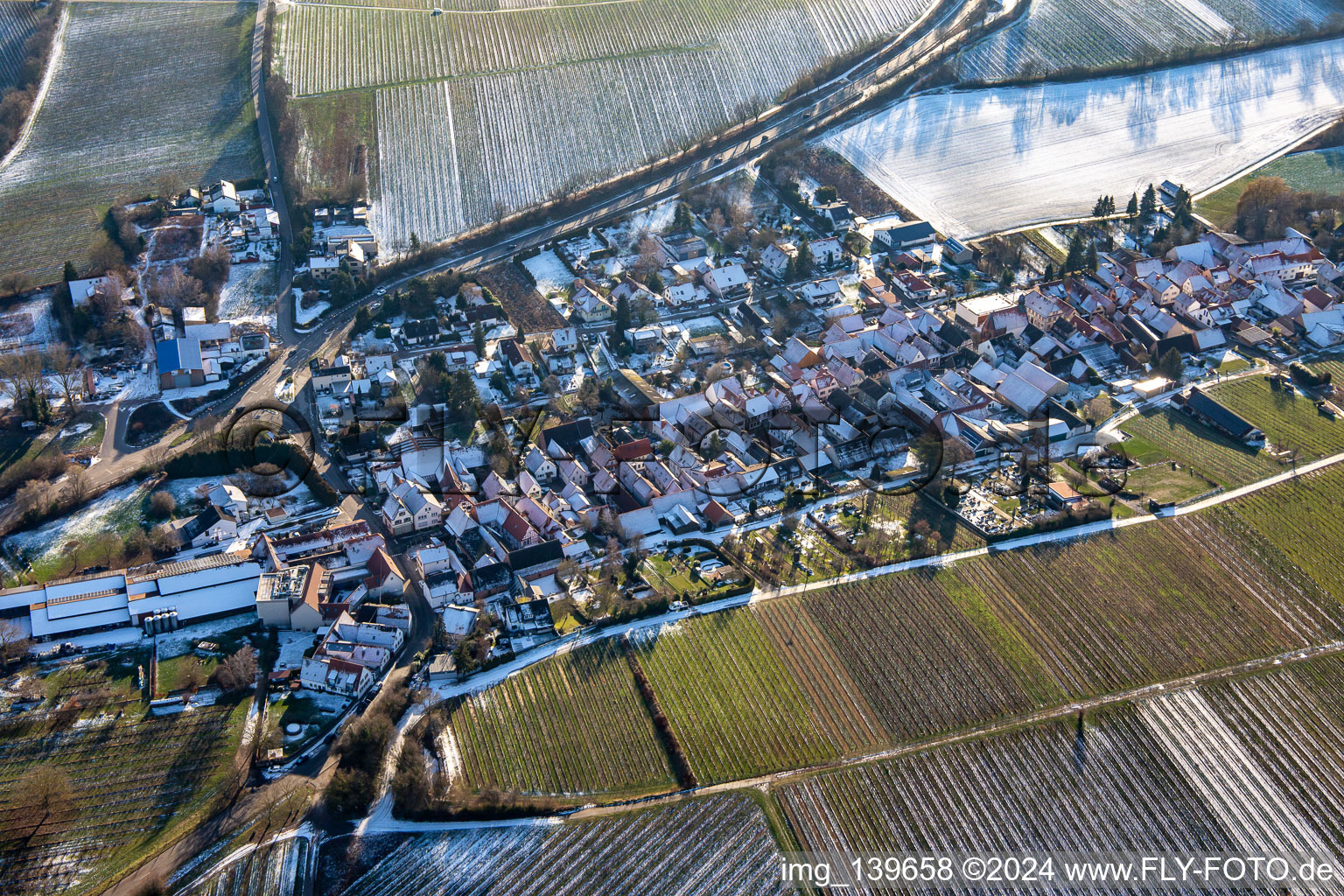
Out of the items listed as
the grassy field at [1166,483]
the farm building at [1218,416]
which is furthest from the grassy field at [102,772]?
the farm building at [1218,416]

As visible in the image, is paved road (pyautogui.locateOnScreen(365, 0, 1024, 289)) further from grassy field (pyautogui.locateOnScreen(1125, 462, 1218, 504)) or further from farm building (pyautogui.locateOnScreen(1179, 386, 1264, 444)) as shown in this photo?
grassy field (pyautogui.locateOnScreen(1125, 462, 1218, 504))

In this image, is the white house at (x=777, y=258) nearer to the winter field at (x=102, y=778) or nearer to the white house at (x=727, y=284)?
the white house at (x=727, y=284)

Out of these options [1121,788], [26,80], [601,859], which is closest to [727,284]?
[1121,788]

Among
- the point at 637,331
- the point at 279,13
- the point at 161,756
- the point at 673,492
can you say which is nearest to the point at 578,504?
the point at 673,492

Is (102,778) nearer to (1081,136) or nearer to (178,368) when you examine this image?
(178,368)

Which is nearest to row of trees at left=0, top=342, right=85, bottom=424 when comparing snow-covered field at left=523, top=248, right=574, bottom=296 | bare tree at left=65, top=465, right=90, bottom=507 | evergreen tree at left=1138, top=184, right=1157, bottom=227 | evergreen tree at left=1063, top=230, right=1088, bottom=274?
bare tree at left=65, top=465, right=90, bottom=507

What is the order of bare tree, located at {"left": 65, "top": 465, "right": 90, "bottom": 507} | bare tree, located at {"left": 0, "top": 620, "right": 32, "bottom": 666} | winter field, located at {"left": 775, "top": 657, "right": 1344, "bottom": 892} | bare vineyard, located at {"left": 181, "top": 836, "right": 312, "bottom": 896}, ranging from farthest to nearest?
1. bare tree, located at {"left": 65, "top": 465, "right": 90, "bottom": 507}
2. bare tree, located at {"left": 0, "top": 620, "right": 32, "bottom": 666}
3. winter field, located at {"left": 775, "top": 657, "right": 1344, "bottom": 892}
4. bare vineyard, located at {"left": 181, "top": 836, "right": 312, "bottom": 896}
